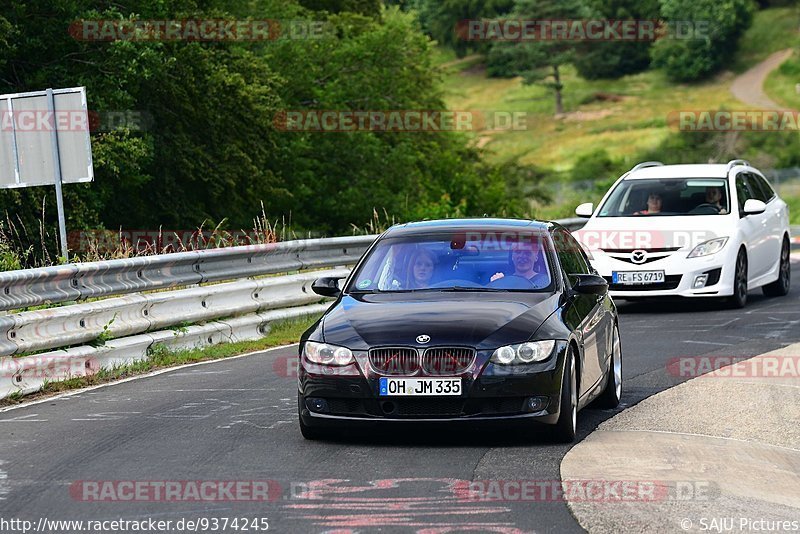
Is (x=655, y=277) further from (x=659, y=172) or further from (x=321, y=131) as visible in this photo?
(x=321, y=131)

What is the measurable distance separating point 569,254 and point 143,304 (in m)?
4.70

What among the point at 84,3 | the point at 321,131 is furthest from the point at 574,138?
the point at 84,3

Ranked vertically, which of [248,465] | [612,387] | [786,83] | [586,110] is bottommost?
[586,110]

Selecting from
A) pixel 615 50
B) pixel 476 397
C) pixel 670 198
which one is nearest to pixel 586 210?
pixel 670 198

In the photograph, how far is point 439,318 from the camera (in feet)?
29.4

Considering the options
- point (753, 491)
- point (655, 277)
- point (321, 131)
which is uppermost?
point (753, 491)

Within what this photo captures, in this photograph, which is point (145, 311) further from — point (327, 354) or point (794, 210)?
point (794, 210)

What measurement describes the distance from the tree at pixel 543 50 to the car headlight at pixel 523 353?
12720 centimetres

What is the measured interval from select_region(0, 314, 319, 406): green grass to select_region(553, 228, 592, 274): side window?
4.21 metres

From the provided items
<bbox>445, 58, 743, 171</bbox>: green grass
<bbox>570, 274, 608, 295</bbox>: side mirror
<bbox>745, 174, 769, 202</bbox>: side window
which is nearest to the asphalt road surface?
<bbox>570, 274, 608, 295</bbox>: side mirror

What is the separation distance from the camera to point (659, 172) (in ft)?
63.9

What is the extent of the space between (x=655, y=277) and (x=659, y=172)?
7.27 feet

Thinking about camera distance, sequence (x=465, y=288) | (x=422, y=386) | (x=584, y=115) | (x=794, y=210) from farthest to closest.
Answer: (x=584, y=115) < (x=794, y=210) < (x=465, y=288) < (x=422, y=386)

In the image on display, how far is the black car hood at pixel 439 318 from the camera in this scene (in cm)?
873
